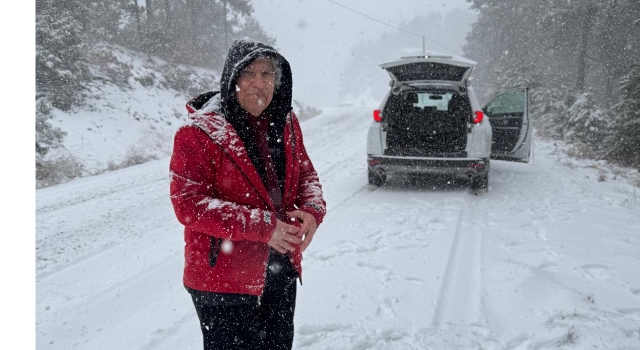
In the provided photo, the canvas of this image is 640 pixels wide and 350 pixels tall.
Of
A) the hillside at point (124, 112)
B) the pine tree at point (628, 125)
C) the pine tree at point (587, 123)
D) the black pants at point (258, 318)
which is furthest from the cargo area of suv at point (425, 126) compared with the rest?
the pine tree at point (587, 123)

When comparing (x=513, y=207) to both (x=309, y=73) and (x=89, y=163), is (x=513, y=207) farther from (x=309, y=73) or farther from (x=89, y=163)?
(x=309, y=73)

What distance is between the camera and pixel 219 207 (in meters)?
1.45

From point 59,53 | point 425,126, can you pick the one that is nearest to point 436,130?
point 425,126

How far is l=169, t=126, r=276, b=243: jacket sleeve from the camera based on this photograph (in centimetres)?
143

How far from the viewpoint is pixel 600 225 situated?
486 cm

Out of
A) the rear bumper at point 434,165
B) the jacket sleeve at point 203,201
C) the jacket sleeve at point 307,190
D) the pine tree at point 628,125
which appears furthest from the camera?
the pine tree at point 628,125

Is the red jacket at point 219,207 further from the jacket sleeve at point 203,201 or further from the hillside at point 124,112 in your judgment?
the hillside at point 124,112

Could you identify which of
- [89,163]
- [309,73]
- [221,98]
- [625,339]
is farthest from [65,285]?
[309,73]

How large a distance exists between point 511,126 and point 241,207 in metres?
7.11

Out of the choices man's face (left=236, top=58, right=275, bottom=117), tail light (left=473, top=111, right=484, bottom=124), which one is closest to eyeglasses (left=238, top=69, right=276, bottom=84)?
man's face (left=236, top=58, right=275, bottom=117)

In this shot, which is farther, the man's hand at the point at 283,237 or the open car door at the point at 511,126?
the open car door at the point at 511,126

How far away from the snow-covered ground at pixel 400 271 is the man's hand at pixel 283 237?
1.33 metres

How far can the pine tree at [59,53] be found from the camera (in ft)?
33.7
